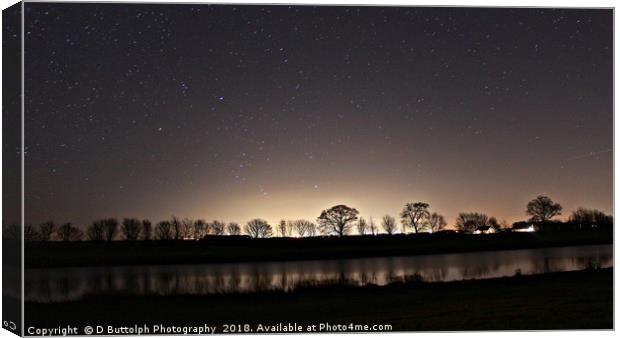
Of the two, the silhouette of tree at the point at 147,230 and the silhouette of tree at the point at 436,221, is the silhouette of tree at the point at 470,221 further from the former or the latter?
the silhouette of tree at the point at 147,230

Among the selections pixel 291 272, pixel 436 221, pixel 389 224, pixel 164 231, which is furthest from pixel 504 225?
pixel 164 231

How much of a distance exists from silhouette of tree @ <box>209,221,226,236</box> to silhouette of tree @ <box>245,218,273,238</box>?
307 mm

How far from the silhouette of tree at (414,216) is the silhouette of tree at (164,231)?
2.93 metres

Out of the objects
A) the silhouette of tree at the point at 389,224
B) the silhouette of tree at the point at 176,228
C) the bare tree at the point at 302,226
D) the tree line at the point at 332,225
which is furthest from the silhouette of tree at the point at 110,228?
the silhouette of tree at the point at 389,224

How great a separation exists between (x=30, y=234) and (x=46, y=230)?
276 millimetres

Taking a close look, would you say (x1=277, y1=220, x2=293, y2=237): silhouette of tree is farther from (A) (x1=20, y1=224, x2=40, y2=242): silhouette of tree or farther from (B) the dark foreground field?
(A) (x1=20, y1=224, x2=40, y2=242): silhouette of tree

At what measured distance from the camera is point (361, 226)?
1221 centimetres

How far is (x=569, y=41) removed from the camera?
1216cm

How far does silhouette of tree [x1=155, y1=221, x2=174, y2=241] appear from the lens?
12055 mm

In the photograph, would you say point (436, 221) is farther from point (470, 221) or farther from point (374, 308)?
point (374, 308)

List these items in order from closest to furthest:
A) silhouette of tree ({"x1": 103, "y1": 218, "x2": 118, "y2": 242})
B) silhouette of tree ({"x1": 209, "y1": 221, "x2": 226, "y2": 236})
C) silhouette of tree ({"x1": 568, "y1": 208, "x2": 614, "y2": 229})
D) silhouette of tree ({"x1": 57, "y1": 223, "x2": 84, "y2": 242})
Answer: silhouette of tree ({"x1": 57, "y1": 223, "x2": 84, "y2": 242}), silhouette of tree ({"x1": 103, "y1": 218, "x2": 118, "y2": 242}), silhouette of tree ({"x1": 209, "y1": 221, "x2": 226, "y2": 236}), silhouette of tree ({"x1": 568, "y1": 208, "x2": 614, "y2": 229})

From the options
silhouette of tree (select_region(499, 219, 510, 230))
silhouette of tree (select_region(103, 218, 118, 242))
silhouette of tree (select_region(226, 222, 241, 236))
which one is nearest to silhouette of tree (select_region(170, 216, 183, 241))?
silhouette of tree (select_region(226, 222, 241, 236))

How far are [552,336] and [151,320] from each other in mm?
4693

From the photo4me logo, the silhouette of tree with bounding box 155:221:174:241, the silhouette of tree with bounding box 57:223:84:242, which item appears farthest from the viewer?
the silhouette of tree with bounding box 155:221:174:241
